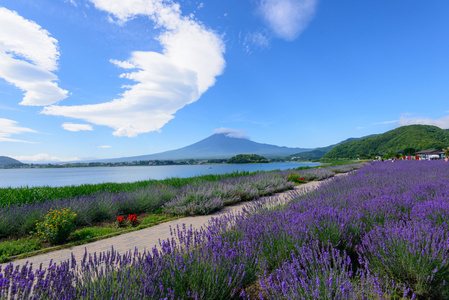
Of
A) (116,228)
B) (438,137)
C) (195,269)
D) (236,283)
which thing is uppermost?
(438,137)

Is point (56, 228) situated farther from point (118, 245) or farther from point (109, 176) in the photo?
point (109, 176)

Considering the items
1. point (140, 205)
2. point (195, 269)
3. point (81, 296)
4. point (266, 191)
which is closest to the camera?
point (81, 296)

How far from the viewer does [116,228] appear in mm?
5043

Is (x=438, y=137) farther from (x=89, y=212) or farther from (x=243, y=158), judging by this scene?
(x=89, y=212)

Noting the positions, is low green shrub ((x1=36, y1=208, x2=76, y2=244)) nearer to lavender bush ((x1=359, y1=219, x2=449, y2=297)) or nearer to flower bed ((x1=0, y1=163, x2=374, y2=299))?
flower bed ((x1=0, y1=163, x2=374, y2=299))

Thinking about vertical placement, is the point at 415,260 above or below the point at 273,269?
above

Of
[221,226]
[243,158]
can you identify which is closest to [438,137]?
[243,158]

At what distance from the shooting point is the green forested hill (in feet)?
239

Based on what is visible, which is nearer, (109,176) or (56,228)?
(56,228)

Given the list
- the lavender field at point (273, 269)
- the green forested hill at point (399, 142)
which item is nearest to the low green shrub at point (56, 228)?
the lavender field at point (273, 269)

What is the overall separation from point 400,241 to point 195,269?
1922 mm

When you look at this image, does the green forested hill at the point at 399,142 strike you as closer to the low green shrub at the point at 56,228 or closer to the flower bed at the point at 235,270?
the flower bed at the point at 235,270

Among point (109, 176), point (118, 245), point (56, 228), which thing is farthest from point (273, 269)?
point (109, 176)

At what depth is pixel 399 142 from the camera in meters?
82.9
